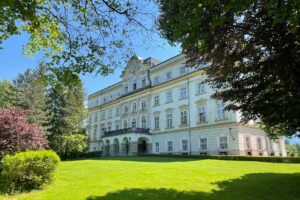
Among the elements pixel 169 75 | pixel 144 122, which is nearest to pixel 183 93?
pixel 169 75

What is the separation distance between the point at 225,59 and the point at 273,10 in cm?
356

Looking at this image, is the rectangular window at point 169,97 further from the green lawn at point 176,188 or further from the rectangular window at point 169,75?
the green lawn at point 176,188

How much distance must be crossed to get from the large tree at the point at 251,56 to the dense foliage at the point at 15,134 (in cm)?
1080

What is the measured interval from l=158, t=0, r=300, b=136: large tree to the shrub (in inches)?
294

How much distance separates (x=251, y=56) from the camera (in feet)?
32.9

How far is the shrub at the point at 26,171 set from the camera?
34.1ft

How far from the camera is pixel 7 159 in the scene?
1073 centimetres

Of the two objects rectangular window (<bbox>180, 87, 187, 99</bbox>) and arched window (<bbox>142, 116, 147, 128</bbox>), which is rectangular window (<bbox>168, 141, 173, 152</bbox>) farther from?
rectangular window (<bbox>180, 87, 187, 99</bbox>)

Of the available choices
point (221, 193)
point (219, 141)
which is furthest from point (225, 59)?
point (219, 141)

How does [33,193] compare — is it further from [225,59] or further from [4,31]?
[225,59]

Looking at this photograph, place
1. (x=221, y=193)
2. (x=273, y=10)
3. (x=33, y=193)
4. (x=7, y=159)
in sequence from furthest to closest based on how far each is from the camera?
1. (x=7, y=159)
2. (x=33, y=193)
3. (x=221, y=193)
4. (x=273, y=10)

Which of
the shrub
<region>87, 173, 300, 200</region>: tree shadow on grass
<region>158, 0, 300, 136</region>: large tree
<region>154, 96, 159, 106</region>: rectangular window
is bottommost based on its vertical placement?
<region>87, 173, 300, 200</region>: tree shadow on grass

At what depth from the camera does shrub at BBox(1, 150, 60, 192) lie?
409 inches

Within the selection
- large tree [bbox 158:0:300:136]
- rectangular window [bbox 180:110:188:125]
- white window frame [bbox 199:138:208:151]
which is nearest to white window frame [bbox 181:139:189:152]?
white window frame [bbox 199:138:208:151]
